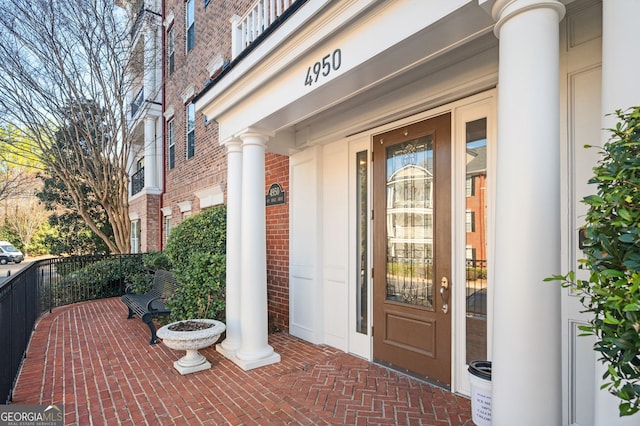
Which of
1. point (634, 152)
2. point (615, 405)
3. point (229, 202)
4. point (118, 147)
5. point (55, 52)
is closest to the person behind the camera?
point (634, 152)

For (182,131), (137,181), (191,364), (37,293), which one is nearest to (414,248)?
(191,364)

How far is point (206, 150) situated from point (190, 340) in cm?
576

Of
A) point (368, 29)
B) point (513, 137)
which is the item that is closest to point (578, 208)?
point (513, 137)

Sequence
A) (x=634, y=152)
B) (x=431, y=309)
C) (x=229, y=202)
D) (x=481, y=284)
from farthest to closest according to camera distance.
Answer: (x=229, y=202), (x=431, y=309), (x=481, y=284), (x=634, y=152)

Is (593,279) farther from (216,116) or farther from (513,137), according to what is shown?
(216,116)

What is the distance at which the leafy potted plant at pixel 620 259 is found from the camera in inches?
40.0

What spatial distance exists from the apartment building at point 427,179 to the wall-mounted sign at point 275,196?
3 centimetres

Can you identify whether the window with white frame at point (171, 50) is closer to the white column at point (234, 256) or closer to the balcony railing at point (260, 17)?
the balcony railing at point (260, 17)

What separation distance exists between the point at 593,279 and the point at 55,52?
12198 mm

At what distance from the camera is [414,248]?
160 inches

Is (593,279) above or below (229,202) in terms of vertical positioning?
below

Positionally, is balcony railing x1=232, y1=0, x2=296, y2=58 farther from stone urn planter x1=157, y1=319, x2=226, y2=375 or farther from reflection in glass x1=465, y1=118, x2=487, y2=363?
stone urn planter x1=157, y1=319, x2=226, y2=375

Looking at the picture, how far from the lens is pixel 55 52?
30.4 feet

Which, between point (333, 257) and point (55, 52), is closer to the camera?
point (333, 257)
